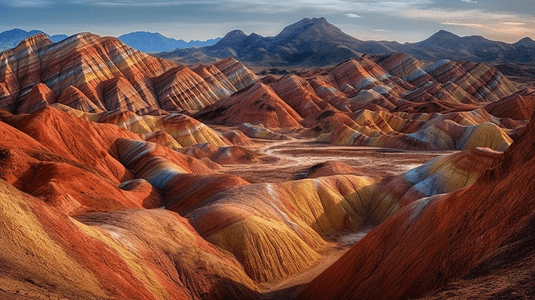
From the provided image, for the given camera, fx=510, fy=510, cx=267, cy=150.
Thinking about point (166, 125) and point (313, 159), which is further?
point (166, 125)

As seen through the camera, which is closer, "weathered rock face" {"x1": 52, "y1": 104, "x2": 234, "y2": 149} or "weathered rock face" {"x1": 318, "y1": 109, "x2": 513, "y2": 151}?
"weathered rock face" {"x1": 318, "y1": 109, "x2": 513, "y2": 151}

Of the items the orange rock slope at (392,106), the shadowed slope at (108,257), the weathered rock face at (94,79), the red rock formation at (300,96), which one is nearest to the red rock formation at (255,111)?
the orange rock slope at (392,106)

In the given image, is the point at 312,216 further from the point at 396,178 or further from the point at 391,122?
the point at 391,122

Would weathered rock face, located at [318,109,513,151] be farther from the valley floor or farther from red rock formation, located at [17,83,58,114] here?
red rock formation, located at [17,83,58,114]

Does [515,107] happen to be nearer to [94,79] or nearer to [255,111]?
[255,111]

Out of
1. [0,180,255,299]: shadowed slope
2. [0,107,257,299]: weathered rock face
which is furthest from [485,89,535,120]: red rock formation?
[0,180,255,299]: shadowed slope

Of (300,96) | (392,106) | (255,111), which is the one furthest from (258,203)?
(392,106)
